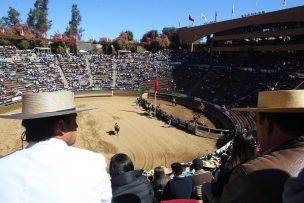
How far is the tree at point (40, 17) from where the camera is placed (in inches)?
4432

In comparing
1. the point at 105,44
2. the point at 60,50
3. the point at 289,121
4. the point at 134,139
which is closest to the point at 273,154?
the point at 289,121

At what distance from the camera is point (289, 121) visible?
2.93 metres

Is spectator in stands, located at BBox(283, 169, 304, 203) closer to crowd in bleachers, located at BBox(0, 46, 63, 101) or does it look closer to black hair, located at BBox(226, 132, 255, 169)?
black hair, located at BBox(226, 132, 255, 169)

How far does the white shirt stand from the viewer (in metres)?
2.24

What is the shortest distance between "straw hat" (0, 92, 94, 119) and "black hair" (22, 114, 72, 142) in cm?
6

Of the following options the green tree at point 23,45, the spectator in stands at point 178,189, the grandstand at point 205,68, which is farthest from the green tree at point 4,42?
the spectator in stands at point 178,189

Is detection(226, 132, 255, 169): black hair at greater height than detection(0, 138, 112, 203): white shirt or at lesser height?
lesser

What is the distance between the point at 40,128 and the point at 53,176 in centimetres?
73

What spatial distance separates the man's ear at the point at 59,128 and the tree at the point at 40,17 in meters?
118

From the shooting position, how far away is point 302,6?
4259 centimetres

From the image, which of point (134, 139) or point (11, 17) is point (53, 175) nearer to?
point (134, 139)

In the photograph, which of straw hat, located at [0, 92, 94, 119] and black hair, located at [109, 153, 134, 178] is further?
black hair, located at [109, 153, 134, 178]

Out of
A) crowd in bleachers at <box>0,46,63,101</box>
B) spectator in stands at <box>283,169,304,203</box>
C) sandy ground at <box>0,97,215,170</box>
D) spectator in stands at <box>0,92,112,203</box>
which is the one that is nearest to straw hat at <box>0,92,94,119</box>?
spectator in stands at <box>0,92,112,203</box>

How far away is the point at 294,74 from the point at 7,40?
52.1m
